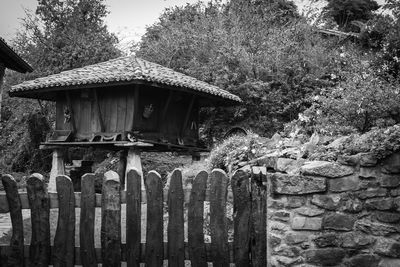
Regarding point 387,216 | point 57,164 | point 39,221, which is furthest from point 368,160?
point 57,164

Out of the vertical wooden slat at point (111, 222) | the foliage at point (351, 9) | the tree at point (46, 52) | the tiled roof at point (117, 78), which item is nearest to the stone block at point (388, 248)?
the vertical wooden slat at point (111, 222)

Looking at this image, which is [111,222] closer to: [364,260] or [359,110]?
[364,260]

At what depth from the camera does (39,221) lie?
337cm

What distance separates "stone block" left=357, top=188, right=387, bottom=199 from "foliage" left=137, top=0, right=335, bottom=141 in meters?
9.18

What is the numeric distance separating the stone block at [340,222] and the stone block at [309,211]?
9cm

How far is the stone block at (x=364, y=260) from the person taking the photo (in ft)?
10.7

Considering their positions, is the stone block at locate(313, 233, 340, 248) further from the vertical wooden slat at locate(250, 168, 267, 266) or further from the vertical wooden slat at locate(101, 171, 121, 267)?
the vertical wooden slat at locate(101, 171, 121, 267)

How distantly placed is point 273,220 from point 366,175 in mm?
830

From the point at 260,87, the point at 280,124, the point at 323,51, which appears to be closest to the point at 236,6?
the point at 323,51

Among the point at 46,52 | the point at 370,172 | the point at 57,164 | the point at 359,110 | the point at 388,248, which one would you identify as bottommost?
the point at 388,248

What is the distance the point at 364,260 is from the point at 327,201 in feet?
1.82

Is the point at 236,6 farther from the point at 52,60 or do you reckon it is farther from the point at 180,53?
the point at 52,60

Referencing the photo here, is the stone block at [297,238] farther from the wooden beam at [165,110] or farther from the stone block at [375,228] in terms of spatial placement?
the wooden beam at [165,110]

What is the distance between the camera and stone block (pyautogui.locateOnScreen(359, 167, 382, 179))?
10.7 ft
